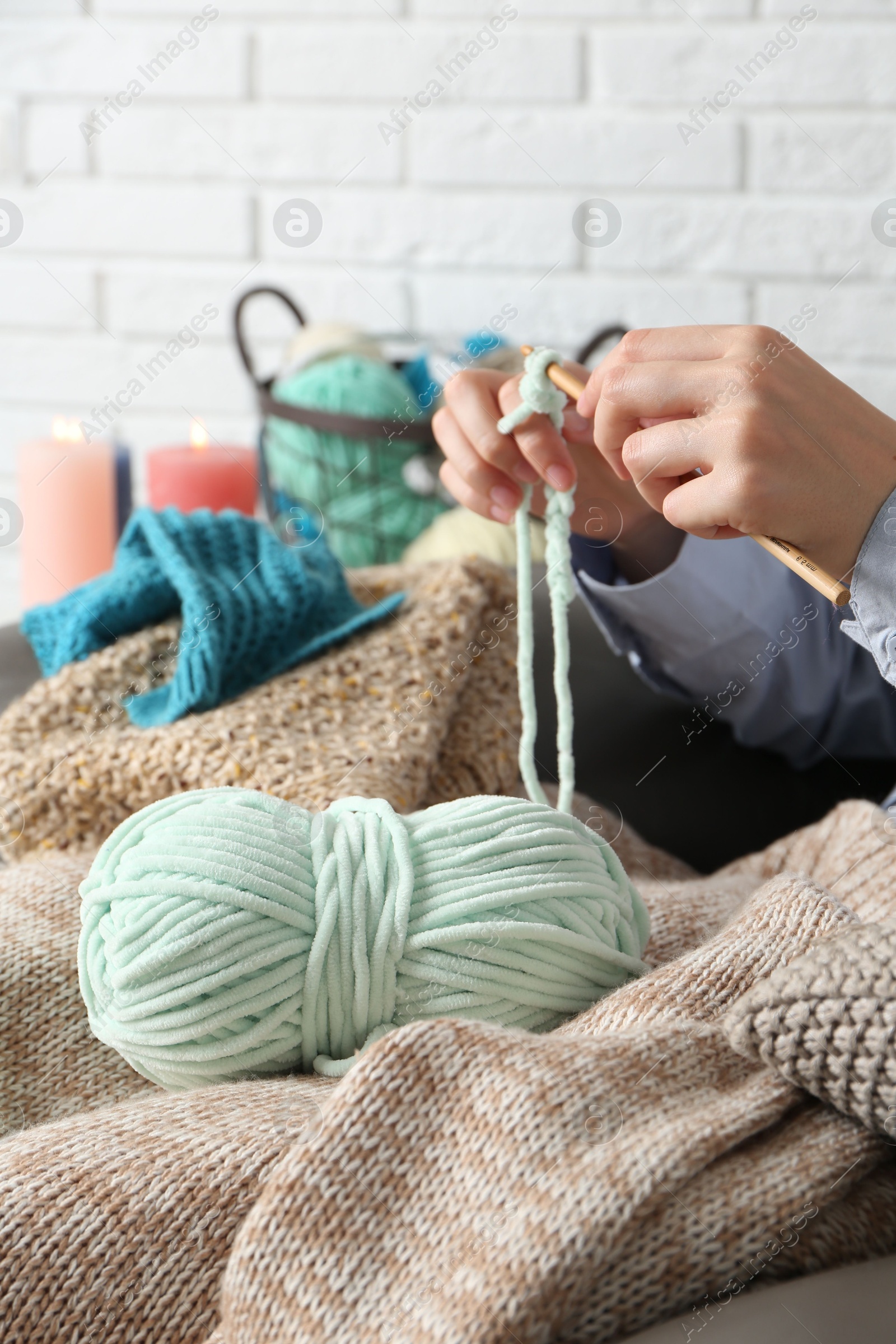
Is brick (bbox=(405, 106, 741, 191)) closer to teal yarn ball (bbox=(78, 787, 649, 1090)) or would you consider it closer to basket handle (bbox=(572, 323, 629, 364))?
basket handle (bbox=(572, 323, 629, 364))

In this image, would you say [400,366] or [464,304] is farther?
[464,304]

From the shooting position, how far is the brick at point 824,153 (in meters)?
1.17

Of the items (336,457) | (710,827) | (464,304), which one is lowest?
(710,827)

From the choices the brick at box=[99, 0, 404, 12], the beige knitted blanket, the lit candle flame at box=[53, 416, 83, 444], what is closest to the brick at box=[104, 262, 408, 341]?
the brick at box=[99, 0, 404, 12]

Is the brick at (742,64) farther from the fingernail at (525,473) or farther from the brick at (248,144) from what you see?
the fingernail at (525,473)

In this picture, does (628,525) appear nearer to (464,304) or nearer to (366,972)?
(366,972)

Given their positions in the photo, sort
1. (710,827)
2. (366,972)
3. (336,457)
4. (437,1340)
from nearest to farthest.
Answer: (437,1340)
(366,972)
(710,827)
(336,457)

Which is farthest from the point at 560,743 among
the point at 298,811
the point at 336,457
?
the point at 336,457

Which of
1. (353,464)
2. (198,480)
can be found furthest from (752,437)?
(198,480)

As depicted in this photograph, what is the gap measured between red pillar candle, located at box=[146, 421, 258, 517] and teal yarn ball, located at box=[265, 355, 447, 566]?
4cm

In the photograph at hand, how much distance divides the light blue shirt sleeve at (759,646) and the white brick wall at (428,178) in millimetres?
537

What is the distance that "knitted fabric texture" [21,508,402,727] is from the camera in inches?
23.3

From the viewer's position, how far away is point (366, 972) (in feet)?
1.23

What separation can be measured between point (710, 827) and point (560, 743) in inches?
9.4
